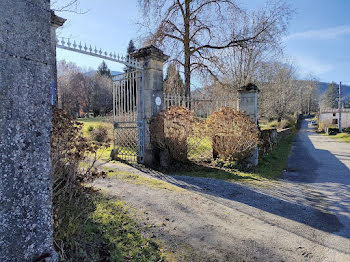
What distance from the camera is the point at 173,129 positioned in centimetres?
698

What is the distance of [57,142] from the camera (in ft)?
7.81

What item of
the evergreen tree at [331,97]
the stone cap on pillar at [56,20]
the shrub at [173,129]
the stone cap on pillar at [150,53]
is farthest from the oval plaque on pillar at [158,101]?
the evergreen tree at [331,97]

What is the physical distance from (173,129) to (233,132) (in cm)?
191

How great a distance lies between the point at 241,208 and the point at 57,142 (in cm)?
320

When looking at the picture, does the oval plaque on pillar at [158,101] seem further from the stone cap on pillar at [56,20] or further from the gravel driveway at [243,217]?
the stone cap on pillar at [56,20]

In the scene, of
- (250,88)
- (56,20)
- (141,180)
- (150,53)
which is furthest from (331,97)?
(56,20)

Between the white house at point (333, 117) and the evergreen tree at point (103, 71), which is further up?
the evergreen tree at point (103, 71)

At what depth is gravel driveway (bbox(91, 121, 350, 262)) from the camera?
2809 mm

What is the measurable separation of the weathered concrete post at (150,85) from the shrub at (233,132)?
185 centimetres

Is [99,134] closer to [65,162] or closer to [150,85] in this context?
[150,85]

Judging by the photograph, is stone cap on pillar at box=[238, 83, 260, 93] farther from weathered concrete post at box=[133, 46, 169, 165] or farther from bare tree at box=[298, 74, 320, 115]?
bare tree at box=[298, 74, 320, 115]

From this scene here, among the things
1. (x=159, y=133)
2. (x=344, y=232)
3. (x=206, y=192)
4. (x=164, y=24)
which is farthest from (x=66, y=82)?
(x=344, y=232)

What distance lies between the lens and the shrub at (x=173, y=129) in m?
Answer: 6.78

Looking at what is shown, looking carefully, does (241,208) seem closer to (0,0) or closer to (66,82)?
(0,0)
